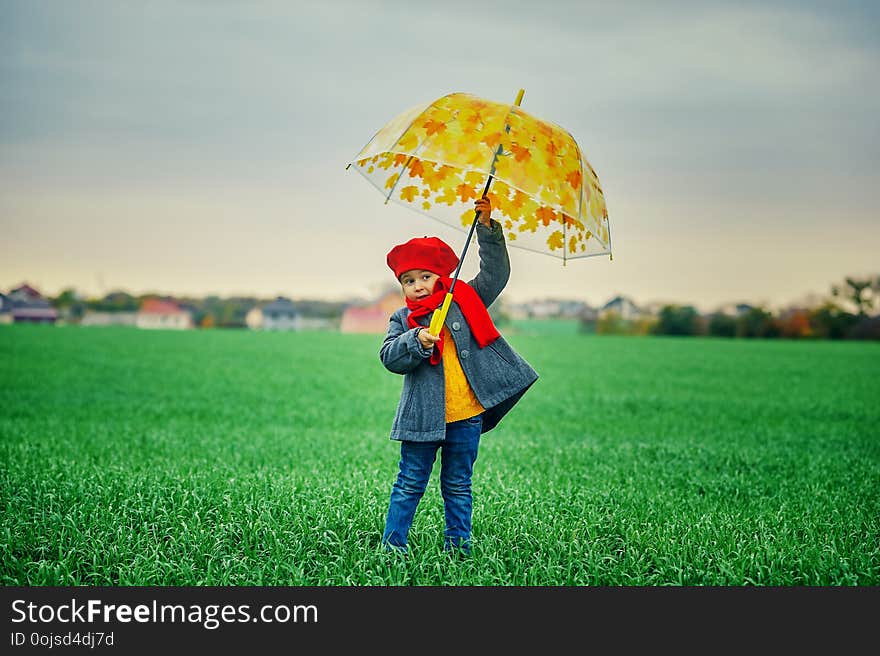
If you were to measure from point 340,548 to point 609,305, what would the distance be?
176 ft

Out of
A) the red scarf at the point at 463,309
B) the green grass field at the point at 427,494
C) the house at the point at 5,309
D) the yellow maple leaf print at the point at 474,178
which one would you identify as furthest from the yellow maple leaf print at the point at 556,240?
the house at the point at 5,309

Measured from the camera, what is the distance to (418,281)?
4.85 metres

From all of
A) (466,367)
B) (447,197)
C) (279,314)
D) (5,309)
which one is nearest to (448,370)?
(466,367)

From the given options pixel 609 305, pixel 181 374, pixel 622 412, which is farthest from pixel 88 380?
pixel 609 305

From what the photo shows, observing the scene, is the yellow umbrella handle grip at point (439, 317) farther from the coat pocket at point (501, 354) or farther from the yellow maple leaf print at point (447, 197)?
the yellow maple leaf print at point (447, 197)

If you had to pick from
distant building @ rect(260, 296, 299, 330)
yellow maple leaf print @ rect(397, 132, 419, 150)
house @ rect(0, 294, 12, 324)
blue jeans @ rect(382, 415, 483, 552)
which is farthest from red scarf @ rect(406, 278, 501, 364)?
distant building @ rect(260, 296, 299, 330)

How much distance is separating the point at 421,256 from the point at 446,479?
58.1 inches

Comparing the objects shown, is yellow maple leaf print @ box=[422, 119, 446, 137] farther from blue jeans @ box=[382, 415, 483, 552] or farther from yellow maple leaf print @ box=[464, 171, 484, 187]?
blue jeans @ box=[382, 415, 483, 552]

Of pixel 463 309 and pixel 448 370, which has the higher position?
pixel 463 309

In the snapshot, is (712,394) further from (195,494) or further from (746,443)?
(195,494)

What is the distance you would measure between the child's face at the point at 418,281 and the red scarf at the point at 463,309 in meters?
0.04

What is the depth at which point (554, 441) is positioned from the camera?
36.8 feet

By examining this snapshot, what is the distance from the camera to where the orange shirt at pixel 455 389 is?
4.97 m

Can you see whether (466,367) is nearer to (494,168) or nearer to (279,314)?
(494,168)
